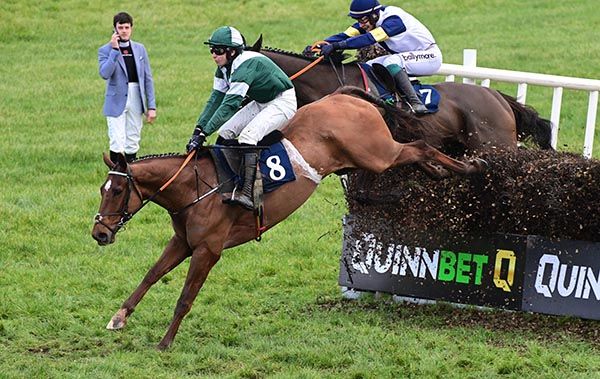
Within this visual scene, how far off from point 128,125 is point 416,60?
13.5ft

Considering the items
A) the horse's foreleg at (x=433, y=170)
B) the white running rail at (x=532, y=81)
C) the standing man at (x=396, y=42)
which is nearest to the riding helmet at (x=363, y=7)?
the standing man at (x=396, y=42)

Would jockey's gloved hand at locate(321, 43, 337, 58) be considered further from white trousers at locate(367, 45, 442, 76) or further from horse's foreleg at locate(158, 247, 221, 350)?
horse's foreleg at locate(158, 247, 221, 350)

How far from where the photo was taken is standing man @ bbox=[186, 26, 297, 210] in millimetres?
8391

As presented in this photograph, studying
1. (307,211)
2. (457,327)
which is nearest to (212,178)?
(457,327)

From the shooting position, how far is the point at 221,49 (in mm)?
8445

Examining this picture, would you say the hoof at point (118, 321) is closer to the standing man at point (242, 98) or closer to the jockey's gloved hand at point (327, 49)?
the standing man at point (242, 98)

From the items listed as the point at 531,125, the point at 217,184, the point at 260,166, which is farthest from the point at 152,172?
the point at 531,125

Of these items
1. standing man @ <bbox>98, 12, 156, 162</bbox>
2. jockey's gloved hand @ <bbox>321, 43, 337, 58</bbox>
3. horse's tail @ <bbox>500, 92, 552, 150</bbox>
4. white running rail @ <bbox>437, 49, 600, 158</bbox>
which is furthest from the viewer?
standing man @ <bbox>98, 12, 156, 162</bbox>

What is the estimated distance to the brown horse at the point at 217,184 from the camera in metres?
8.27

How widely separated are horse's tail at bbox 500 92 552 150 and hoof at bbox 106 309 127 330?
13.5ft

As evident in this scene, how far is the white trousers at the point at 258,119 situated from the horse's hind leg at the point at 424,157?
37.5 inches

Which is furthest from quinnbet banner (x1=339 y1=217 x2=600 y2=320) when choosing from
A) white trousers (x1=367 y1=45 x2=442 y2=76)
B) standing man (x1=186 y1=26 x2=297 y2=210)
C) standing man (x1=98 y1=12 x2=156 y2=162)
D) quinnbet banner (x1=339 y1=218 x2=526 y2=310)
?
standing man (x1=98 y1=12 x2=156 y2=162)

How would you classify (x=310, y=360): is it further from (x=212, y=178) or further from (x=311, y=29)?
(x=311, y=29)

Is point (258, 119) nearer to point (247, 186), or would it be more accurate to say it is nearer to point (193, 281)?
point (247, 186)
